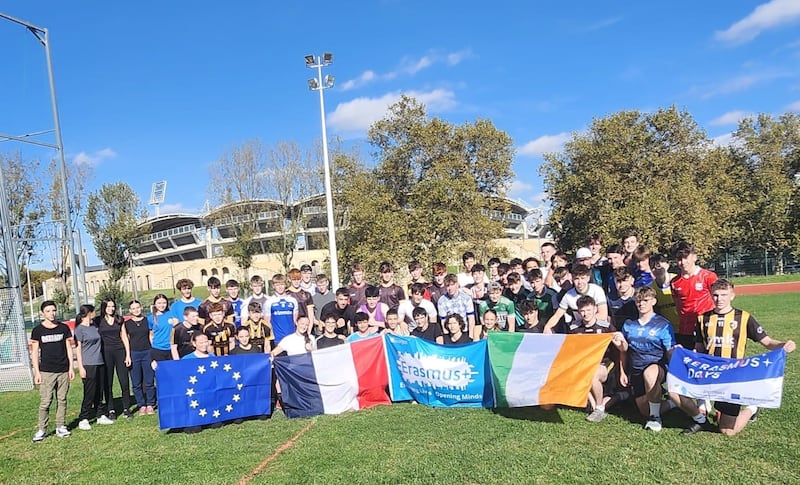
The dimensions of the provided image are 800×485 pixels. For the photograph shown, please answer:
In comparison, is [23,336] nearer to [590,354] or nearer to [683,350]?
[590,354]

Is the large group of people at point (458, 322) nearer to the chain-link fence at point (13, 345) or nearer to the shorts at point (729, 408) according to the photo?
the shorts at point (729, 408)

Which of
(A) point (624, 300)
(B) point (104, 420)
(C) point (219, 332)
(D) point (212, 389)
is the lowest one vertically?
(B) point (104, 420)

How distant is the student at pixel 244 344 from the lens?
8.19m

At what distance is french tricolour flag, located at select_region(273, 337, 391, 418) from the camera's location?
7906 millimetres

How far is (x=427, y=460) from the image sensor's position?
5.66 m

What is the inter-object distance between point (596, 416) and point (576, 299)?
4.59ft

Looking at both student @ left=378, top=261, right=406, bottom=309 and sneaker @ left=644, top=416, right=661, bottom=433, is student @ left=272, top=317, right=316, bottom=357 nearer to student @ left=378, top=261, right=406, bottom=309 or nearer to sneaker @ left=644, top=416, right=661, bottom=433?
student @ left=378, top=261, right=406, bottom=309

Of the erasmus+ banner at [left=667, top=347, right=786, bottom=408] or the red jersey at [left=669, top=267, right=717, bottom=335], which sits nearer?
the erasmus+ banner at [left=667, top=347, right=786, bottom=408]

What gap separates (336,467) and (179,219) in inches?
3122

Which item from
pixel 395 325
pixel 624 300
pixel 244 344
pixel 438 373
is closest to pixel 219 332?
pixel 244 344

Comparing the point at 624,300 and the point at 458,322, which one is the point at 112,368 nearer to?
the point at 458,322

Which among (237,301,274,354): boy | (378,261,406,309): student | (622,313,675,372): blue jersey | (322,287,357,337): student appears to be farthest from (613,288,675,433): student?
(237,301,274,354): boy

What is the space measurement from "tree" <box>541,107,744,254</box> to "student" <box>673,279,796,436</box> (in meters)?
25.3

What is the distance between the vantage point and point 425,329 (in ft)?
27.6
